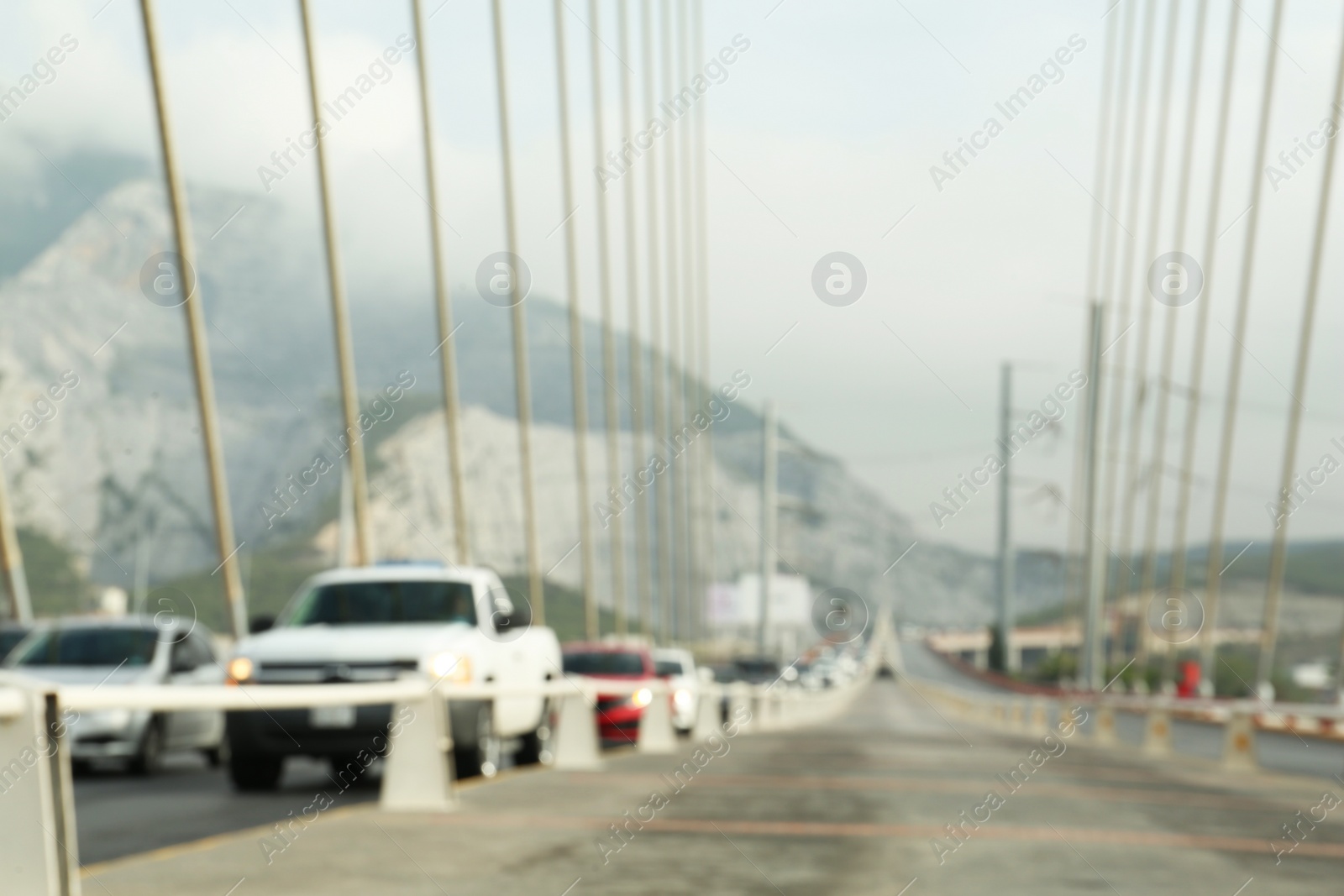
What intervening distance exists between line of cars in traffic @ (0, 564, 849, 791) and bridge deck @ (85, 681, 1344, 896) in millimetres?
994

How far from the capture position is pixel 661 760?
667 inches

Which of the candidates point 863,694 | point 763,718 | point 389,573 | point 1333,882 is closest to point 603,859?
A: point 1333,882

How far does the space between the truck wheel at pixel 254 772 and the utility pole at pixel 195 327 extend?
228 inches

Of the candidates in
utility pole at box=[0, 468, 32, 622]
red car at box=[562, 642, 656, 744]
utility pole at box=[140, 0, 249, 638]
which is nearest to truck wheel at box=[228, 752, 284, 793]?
utility pole at box=[140, 0, 249, 638]

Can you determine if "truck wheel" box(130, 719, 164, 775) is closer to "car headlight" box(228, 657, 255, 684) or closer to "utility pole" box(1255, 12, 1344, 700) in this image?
"car headlight" box(228, 657, 255, 684)

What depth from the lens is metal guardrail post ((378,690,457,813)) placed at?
10.3 metres

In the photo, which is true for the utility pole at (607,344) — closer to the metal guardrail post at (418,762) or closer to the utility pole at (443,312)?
the utility pole at (443,312)

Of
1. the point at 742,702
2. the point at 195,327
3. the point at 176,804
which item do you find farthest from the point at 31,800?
the point at 742,702

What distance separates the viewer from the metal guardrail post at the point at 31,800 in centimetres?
440

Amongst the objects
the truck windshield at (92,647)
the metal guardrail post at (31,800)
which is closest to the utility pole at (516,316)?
the truck windshield at (92,647)

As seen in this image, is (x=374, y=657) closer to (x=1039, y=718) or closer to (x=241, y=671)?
(x=241, y=671)

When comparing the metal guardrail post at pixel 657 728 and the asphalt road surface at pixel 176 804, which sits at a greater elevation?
the asphalt road surface at pixel 176 804

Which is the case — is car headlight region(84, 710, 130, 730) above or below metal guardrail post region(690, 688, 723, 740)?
above

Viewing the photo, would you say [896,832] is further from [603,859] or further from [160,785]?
[160,785]
